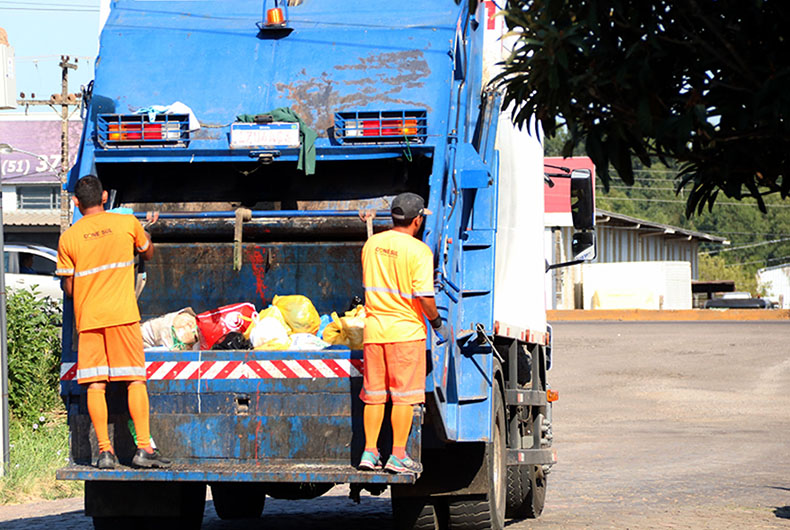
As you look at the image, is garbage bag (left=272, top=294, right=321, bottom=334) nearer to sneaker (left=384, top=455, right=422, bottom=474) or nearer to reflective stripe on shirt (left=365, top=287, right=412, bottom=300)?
reflective stripe on shirt (left=365, top=287, right=412, bottom=300)

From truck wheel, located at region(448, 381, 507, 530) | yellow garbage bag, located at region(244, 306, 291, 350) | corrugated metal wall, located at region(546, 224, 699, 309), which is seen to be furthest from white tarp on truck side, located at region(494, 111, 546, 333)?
corrugated metal wall, located at region(546, 224, 699, 309)

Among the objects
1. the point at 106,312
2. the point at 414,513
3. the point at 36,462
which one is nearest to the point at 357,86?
the point at 106,312

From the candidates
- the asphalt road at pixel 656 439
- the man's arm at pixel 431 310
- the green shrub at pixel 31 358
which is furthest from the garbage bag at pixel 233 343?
the green shrub at pixel 31 358

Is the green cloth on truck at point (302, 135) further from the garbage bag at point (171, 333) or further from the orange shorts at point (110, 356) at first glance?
the orange shorts at point (110, 356)

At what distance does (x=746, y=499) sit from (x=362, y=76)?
4.70m

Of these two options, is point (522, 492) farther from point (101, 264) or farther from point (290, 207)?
point (101, 264)

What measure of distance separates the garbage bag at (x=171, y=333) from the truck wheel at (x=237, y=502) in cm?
185

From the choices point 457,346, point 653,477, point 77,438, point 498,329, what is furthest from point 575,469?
point 77,438

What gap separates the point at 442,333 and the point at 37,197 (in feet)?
138

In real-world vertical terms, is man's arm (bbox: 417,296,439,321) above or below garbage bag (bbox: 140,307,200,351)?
above

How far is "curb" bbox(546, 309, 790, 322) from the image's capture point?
32.0 m

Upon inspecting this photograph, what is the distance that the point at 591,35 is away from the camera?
3914 mm

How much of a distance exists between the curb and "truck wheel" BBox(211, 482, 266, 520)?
23.6m

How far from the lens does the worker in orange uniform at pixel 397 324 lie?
587cm
